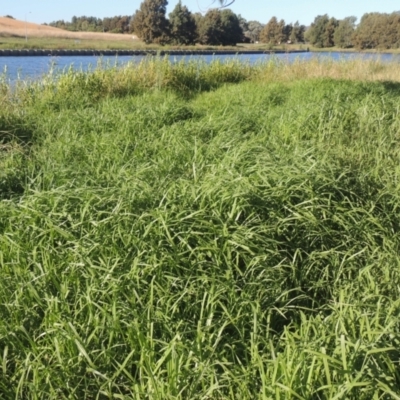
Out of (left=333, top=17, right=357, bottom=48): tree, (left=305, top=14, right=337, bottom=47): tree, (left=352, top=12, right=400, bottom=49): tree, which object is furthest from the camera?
(left=305, top=14, right=337, bottom=47): tree

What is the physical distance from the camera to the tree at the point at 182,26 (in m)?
40.2

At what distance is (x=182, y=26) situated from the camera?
40.4 metres

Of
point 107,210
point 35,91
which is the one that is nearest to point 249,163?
point 107,210

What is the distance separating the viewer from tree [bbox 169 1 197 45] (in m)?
40.2

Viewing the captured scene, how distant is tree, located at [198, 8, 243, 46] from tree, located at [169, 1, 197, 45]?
0.86 meters

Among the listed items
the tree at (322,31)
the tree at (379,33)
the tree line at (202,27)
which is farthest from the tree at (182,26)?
the tree at (379,33)

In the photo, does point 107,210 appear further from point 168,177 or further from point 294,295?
point 294,295

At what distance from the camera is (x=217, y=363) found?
1520 millimetres

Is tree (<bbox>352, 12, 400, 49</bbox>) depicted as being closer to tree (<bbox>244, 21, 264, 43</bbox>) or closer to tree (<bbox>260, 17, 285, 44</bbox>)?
tree (<bbox>260, 17, 285, 44</bbox>)

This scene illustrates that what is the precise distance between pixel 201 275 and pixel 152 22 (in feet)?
140

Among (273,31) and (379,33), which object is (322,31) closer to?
(273,31)

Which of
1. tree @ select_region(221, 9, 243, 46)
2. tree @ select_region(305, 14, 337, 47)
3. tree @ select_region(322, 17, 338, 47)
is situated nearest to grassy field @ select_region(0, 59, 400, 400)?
tree @ select_region(221, 9, 243, 46)

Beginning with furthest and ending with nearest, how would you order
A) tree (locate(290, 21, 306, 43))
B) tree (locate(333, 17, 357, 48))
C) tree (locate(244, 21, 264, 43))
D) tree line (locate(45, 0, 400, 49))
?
tree (locate(244, 21, 264, 43))
tree (locate(290, 21, 306, 43))
tree line (locate(45, 0, 400, 49))
tree (locate(333, 17, 357, 48))

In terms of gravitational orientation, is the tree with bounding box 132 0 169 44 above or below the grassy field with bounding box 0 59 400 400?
above
